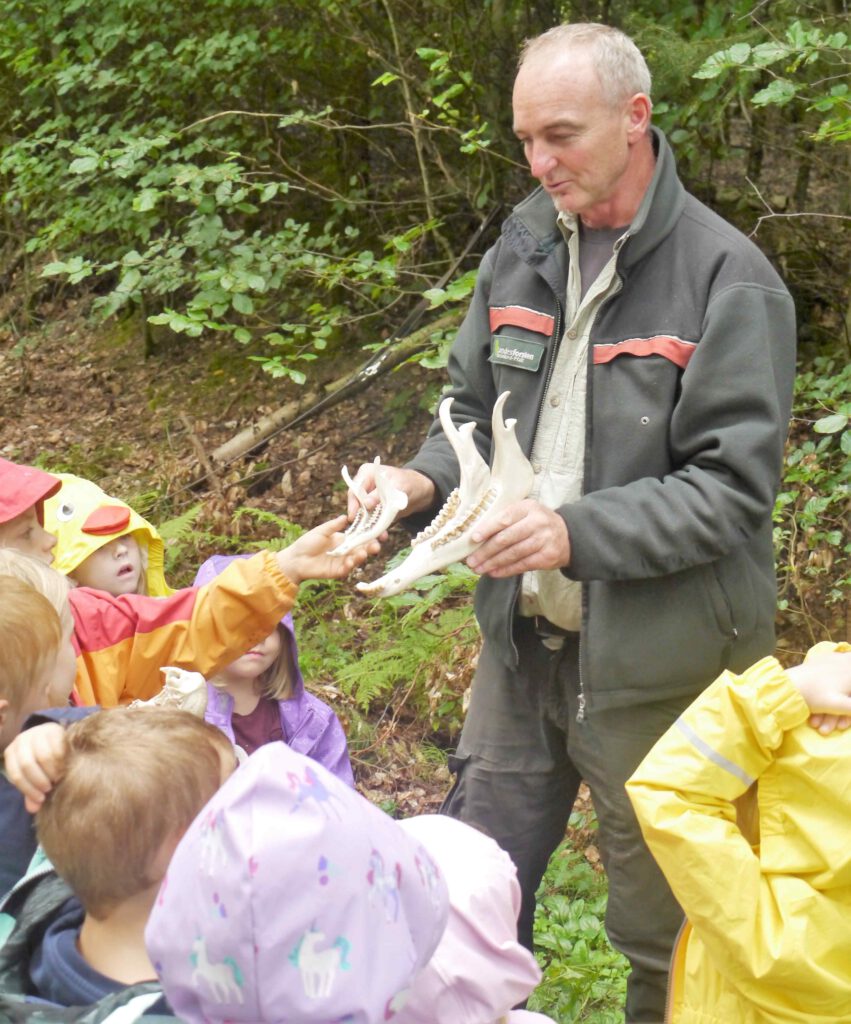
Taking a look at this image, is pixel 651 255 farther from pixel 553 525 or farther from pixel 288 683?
pixel 288 683

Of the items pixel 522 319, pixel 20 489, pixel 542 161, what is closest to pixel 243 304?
pixel 20 489

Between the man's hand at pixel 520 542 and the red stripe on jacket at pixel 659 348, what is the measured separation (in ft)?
1.44

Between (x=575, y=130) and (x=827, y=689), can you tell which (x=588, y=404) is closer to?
(x=575, y=130)

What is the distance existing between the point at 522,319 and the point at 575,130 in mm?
470

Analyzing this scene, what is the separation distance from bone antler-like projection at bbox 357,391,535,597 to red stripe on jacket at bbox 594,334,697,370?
1.00ft

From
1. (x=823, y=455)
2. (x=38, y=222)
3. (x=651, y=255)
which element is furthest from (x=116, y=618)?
(x=38, y=222)

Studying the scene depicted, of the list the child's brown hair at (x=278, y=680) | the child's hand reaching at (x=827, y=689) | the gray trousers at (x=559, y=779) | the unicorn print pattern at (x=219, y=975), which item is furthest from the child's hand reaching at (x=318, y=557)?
the unicorn print pattern at (x=219, y=975)

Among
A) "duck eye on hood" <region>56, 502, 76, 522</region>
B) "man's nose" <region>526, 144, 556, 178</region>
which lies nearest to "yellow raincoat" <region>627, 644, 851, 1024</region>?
"man's nose" <region>526, 144, 556, 178</region>

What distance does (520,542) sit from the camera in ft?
8.75

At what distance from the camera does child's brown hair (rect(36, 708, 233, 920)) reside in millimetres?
1915

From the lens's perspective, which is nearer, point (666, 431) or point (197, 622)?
point (666, 431)

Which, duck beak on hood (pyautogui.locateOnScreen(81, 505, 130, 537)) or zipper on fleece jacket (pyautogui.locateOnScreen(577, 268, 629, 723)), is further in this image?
duck beak on hood (pyautogui.locateOnScreen(81, 505, 130, 537))

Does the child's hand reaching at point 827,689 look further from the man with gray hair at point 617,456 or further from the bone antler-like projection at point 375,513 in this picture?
the bone antler-like projection at point 375,513

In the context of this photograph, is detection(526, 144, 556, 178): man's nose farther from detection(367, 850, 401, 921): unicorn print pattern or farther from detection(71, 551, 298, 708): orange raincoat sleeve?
detection(367, 850, 401, 921): unicorn print pattern
